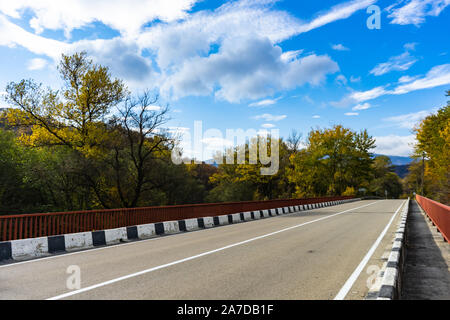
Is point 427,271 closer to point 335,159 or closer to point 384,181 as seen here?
point 335,159

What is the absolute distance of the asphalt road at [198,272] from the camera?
5.19 m

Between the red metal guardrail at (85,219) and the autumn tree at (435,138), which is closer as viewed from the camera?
the red metal guardrail at (85,219)

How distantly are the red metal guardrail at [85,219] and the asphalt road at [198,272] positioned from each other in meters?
1.53

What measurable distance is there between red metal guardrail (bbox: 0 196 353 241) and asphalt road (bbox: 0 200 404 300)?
1532 millimetres

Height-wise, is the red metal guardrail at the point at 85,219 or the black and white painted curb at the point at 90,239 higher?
the red metal guardrail at the point at 85,219

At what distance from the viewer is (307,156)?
72.6 meters

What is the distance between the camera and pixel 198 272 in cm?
659

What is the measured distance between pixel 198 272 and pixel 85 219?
6.51 meters

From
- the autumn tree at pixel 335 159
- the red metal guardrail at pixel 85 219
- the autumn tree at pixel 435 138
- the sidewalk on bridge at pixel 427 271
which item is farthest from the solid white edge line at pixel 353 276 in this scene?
the autumn tree at pixel 335 159

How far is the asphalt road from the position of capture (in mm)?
5191

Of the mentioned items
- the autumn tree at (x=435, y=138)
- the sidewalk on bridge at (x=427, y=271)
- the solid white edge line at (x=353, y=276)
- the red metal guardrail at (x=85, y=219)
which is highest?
the autumn tree at (x=435, y=138)

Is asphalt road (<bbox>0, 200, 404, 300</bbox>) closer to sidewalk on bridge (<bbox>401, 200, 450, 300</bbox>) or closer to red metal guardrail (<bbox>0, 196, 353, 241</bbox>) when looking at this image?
sidewalk on bridge (<bbox>401, 200, 450, 300</bbox>)

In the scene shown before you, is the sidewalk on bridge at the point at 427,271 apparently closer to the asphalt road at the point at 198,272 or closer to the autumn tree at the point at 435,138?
the asphalt road at the point at 198,272
